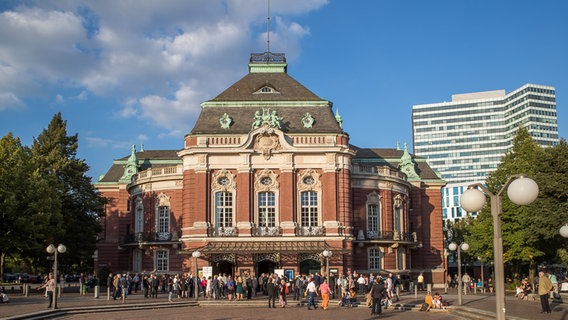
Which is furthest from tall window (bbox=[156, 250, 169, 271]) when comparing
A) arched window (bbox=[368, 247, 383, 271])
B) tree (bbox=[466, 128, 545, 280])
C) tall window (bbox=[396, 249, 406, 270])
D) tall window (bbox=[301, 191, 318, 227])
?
tree (bbox=[466, 128, 545, 280])

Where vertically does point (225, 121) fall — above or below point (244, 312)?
above

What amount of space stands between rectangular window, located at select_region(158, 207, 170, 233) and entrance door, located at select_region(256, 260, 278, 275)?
9.66m

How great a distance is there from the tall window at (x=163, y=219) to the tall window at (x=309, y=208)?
12.4 meters

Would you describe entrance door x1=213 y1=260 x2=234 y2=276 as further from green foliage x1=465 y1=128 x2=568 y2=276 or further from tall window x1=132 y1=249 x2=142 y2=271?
green foliage x1=465 y1=128 x2=568 y2=276

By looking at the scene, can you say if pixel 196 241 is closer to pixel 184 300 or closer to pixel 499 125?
pixel 184 300

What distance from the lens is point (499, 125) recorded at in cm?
17950

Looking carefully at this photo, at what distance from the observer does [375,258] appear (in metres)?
53.4

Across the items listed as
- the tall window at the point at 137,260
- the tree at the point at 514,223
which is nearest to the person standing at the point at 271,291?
the tree at the point at 514,223

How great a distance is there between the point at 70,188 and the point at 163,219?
9.98 metres

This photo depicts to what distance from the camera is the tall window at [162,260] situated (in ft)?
176

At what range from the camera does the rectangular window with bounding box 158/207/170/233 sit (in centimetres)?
5422

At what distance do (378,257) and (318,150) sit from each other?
11.4 m

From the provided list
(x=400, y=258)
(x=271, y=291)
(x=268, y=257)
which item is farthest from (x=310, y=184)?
(x=271, y=291)

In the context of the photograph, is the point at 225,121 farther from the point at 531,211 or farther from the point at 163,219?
the point at 531,211
